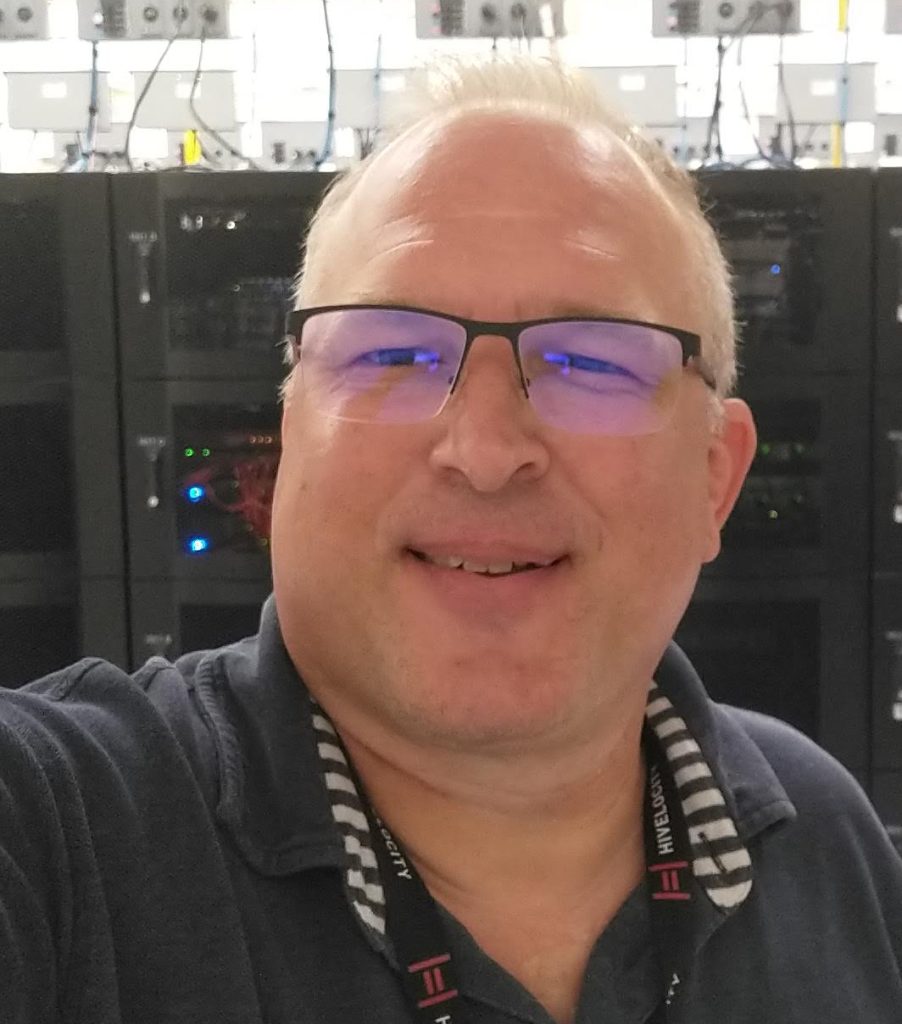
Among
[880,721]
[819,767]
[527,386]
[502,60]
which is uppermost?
[502,60]

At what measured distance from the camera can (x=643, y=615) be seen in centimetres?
70

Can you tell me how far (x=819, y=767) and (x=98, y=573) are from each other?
4.52 feet

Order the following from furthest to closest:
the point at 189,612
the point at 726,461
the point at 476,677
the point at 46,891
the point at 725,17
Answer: the point at 725,17 → the point at 189,612 → the point at 726,461 → the point at 476,677 → the point at 46,891

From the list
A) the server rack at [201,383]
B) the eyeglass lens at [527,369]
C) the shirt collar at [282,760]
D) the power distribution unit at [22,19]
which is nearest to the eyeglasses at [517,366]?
the eyeglass lens at [527,369]

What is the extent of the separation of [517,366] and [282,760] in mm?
290

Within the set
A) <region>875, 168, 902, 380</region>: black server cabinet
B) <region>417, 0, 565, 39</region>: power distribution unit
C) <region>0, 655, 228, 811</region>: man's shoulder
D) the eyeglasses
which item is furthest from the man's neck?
<region>417, 0, 565, 39</region>: power distribution unit

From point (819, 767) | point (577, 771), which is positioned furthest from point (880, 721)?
point (577, 771)

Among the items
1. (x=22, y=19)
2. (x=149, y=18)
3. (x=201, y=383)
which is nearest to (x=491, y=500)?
(x=201, y=383)

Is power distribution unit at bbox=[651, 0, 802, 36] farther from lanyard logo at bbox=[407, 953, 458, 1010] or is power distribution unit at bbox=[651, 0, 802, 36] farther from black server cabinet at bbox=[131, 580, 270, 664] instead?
lanyard logo at bbox=[407, 953, 458, 1010]

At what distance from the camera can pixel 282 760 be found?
2.22ft

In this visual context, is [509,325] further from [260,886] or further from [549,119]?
[260,886]

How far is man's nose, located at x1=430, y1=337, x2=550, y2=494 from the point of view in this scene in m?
0.65

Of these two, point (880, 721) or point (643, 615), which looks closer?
point (643, 615)

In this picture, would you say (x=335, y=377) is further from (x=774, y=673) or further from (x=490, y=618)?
(x=774, y=673)
